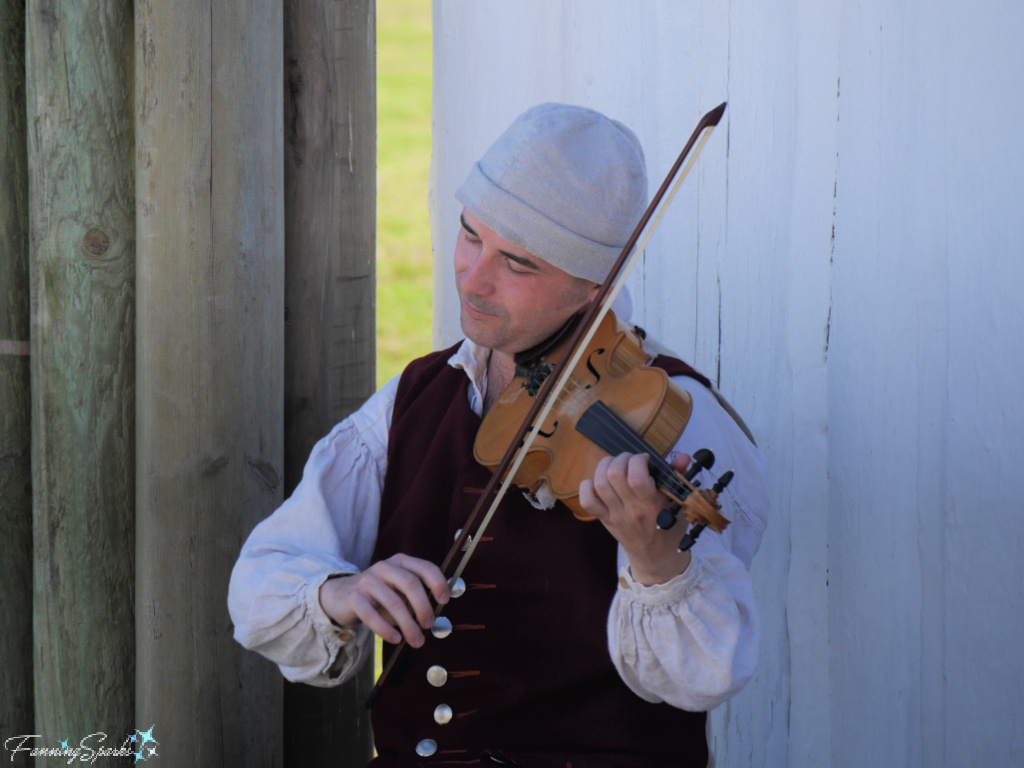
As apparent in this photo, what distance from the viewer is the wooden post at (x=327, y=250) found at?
232 centimetres

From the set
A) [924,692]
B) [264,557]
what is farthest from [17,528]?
[924,692]

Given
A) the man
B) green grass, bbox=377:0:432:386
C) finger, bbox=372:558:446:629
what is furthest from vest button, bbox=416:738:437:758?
green grass, bbox=377:0:432:386

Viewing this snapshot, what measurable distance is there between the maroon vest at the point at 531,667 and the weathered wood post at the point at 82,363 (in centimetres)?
70

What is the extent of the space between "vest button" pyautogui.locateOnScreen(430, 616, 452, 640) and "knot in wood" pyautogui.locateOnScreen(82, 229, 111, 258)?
97 centimetres

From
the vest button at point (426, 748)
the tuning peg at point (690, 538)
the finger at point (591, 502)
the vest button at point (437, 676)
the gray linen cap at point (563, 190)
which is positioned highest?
the gray linen cap at point (563, 190)

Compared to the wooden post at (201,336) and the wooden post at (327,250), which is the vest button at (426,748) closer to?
the wooden post at (201,336)

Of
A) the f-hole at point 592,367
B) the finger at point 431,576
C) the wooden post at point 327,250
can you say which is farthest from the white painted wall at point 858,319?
the finger at point 431,576

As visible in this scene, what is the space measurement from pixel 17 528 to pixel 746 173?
161 cm

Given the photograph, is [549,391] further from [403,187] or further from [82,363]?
[403,187]

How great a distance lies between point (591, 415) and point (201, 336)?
0.89m

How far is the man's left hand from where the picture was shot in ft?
4.41

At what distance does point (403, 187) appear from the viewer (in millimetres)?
7730

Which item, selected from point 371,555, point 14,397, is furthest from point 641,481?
point 14,397

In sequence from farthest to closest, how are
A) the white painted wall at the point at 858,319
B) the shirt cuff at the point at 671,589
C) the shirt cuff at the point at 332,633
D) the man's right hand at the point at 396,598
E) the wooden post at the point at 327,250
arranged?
the wooden post at the point at 327,250, the white painted wall at the point at 858,319, the shirt cuff at the point at 332,633, the man's right hand at the point at 396,598, the shirt cuff at the point at 671,589
